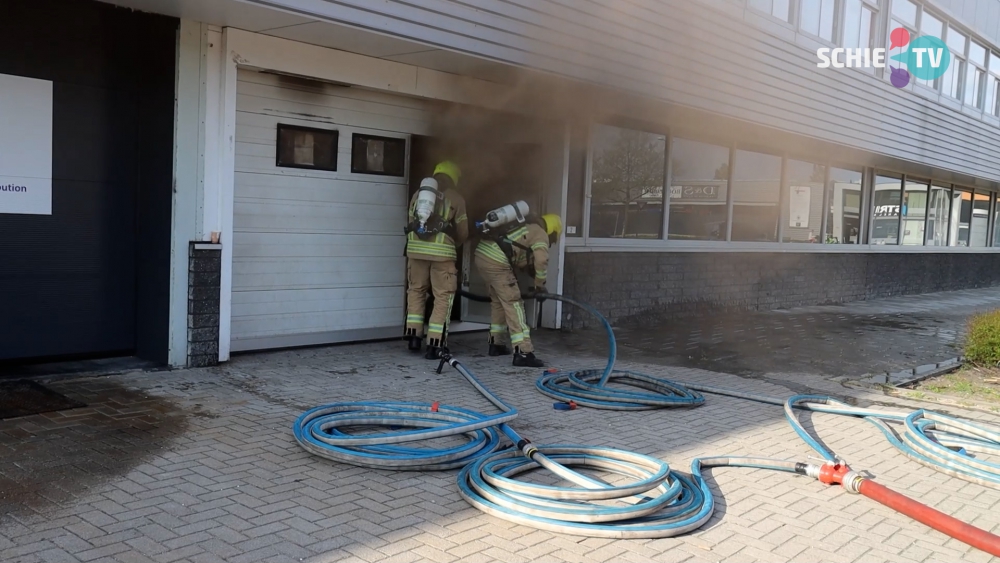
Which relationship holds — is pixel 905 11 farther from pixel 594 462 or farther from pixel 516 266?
pixel 594 462

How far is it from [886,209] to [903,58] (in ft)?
10.7

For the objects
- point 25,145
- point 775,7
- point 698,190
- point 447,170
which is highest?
point 775,7

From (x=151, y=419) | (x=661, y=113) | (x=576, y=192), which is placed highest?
(x=661, y=113)

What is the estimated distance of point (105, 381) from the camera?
5.88 m

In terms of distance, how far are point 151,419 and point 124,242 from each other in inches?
82.1

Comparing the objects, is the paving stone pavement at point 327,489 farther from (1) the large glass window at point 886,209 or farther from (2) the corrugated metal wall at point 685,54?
(1) the large glass window at point 886,209

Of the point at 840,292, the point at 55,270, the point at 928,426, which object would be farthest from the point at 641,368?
the point at 840,292

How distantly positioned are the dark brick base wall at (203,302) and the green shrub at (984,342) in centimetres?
789

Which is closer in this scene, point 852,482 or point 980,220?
point 852,482

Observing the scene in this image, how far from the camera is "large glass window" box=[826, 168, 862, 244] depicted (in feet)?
50.5

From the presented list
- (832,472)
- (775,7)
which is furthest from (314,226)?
(775,7)

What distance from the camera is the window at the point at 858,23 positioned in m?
14.0

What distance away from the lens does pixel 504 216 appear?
752 cm

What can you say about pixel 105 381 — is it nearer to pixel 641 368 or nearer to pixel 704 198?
pixel 641 368
